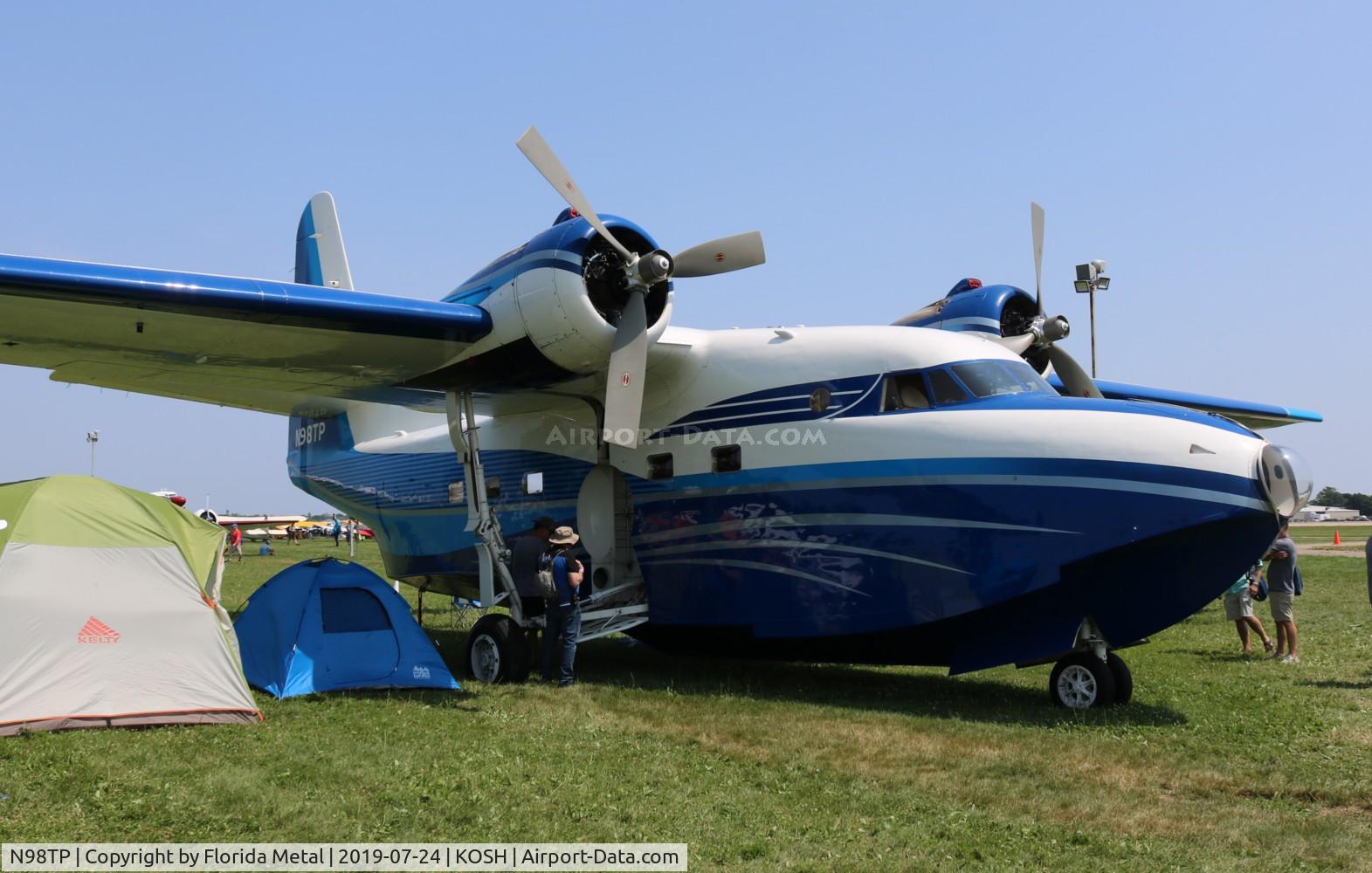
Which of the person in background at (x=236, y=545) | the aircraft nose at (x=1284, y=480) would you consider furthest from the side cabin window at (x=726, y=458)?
the person in background at (x=236, y=545)

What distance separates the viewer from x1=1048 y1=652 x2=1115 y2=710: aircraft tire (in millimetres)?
8648

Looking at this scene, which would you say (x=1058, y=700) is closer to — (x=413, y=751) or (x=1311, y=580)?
(x=413, y=751)

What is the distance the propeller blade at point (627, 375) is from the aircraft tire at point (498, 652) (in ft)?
7.38

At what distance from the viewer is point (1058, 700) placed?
29.2 ft

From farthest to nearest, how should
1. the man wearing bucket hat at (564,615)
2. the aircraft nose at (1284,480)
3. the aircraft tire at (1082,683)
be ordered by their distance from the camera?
the man wearing bucket hat at (564,615)
the aircraft tire at (1082,683)
the aircraft nose at (1284,480)

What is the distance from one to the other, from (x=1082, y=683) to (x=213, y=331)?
8025 mm

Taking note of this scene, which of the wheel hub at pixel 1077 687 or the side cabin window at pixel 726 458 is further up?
the side cabin window at pixel 726 458

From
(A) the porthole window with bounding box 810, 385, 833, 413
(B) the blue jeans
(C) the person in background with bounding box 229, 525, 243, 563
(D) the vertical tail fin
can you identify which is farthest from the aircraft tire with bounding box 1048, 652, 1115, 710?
(C) the person in background with bounding box 229, 525, 243, 563

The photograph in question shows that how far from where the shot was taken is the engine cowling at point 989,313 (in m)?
12.1

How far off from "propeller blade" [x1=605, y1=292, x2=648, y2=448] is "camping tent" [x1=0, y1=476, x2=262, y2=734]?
3.69m

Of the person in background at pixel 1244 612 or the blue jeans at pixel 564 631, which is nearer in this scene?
the blue jeans at pixel 564 631

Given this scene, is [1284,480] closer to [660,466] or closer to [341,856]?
[660,466]

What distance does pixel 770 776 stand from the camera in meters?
6.45

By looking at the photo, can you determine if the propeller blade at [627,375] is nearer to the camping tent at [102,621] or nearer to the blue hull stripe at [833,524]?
the blue hull stripe at [833,524]
